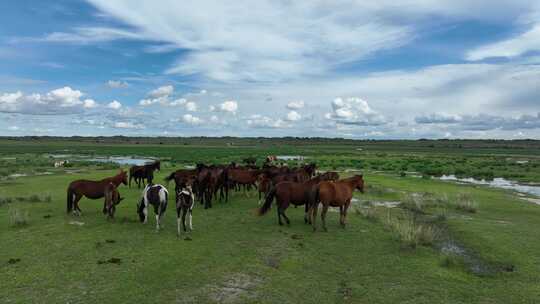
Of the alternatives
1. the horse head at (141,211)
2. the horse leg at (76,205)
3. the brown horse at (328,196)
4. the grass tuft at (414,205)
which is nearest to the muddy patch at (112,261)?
the horse head at (141,211)

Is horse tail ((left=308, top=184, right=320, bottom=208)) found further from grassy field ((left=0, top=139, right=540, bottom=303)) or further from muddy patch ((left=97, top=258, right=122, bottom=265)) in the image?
muddy patch ((left=97, top=258, right=122, bottom=265))

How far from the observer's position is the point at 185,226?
35.4 ft

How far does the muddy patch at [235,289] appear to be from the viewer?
6367 mm

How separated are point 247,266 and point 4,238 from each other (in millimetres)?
6968

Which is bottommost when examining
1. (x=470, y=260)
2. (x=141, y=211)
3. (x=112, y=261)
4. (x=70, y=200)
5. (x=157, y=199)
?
(x=470, y=260)

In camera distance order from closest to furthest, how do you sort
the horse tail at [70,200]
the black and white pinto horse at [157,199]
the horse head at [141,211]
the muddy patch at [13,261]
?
the muddy patch at [13,261], the black and white pinto horse at [157,199], the horse head at [141,211], the horse tail at [70,200]

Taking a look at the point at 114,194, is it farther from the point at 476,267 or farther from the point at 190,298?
the point at 476,267

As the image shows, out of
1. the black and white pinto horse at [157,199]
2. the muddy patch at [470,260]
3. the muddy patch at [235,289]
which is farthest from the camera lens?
the black and white pinto horse at [157,199]

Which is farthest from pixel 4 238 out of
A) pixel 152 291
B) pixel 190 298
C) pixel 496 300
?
pixel 496 300

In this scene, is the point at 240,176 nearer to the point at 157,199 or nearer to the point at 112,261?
the point at 157,199

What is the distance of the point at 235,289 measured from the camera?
22.2 feet

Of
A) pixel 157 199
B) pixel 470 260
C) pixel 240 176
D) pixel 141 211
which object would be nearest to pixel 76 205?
pixel 141 211

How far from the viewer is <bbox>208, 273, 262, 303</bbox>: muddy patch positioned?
Answer: 6367 mm

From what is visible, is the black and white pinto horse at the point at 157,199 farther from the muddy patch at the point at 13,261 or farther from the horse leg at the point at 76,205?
the muddy patch at the point at 13,261
